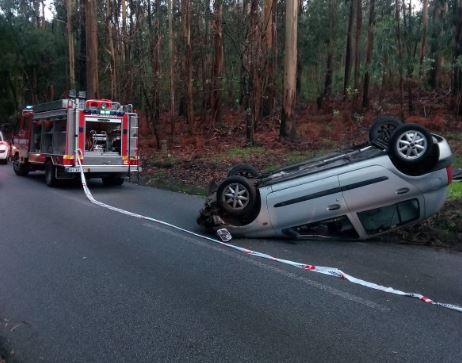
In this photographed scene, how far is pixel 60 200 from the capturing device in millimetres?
12617

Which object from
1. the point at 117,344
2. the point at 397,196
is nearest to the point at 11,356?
the point at 117,344

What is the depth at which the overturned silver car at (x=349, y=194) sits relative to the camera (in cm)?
709

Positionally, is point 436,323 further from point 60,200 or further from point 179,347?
point 60,200

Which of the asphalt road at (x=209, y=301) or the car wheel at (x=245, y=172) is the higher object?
the car wheel at (x=245, y=172)

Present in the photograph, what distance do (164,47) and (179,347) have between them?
102 ft

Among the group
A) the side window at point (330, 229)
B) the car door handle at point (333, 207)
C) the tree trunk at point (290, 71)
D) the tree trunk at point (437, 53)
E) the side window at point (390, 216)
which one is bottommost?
the side window at point (330, 229)

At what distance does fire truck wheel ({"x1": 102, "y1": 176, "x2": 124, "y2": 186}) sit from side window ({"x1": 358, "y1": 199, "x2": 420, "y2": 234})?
9961 millimetres

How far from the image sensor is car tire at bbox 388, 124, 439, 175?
23.0 ft

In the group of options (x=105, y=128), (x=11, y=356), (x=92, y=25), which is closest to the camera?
(x=11, y=356)

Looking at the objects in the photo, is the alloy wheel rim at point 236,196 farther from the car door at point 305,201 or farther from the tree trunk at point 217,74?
the tree trunk at point 217,74

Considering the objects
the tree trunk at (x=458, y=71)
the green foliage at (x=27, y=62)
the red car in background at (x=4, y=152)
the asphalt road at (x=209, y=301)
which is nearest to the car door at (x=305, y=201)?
the asphalt road at (x=209, y=301)

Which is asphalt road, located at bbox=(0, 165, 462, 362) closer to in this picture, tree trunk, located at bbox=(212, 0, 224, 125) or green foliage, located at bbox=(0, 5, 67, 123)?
tree trunk, located at bbox=(212, 0, 224, 125)

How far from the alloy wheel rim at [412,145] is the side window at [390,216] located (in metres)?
0.65

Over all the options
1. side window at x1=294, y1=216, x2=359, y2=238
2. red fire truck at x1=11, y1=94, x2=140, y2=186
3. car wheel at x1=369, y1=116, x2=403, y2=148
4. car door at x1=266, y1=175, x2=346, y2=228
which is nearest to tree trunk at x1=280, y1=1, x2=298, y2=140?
red fire truck at x1=11, y1=94, x2=140, y2=186
